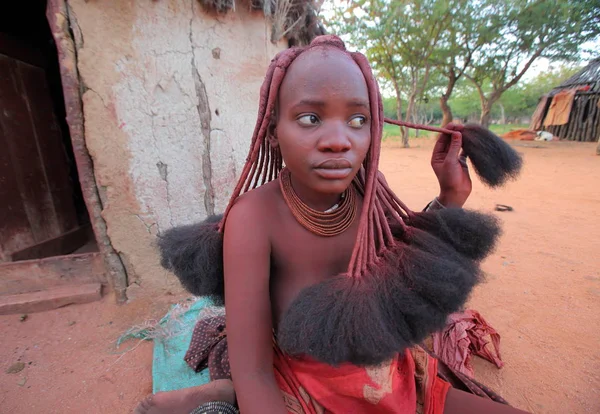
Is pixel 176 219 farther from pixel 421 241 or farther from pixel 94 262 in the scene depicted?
pixel 421 241

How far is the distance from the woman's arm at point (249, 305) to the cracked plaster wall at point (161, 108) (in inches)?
66.2

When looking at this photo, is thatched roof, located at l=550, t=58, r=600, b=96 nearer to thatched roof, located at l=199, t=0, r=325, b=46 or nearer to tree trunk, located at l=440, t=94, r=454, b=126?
tree trunk, located at l=440, t=94, r=454, b=126

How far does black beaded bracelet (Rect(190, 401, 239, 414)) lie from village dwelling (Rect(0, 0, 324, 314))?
1.64m

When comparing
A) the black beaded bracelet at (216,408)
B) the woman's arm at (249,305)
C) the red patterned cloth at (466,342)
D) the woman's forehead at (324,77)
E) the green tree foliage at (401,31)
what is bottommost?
the red patterned cloth at (466,342)

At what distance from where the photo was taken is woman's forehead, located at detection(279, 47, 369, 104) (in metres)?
0.84

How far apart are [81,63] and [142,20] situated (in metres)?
0.49

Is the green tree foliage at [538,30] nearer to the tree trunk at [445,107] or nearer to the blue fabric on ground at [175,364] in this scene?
the tree trunk at [445,107]

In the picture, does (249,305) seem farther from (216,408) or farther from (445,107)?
(445,107)

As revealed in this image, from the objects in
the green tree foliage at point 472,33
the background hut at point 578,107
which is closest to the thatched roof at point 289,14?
the green tree foliage at point 472,33

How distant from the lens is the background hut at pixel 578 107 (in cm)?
1388

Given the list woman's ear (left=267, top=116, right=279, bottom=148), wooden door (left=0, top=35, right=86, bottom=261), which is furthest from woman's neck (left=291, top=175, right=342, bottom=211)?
wooden door (left=0, top=35, right=86, bottom=261)

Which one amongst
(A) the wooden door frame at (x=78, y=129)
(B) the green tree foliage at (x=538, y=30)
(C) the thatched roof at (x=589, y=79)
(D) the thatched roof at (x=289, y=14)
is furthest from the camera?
(C) the thatched roof at (x=589, y=79)

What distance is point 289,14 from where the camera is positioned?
106 inches

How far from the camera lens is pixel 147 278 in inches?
102
